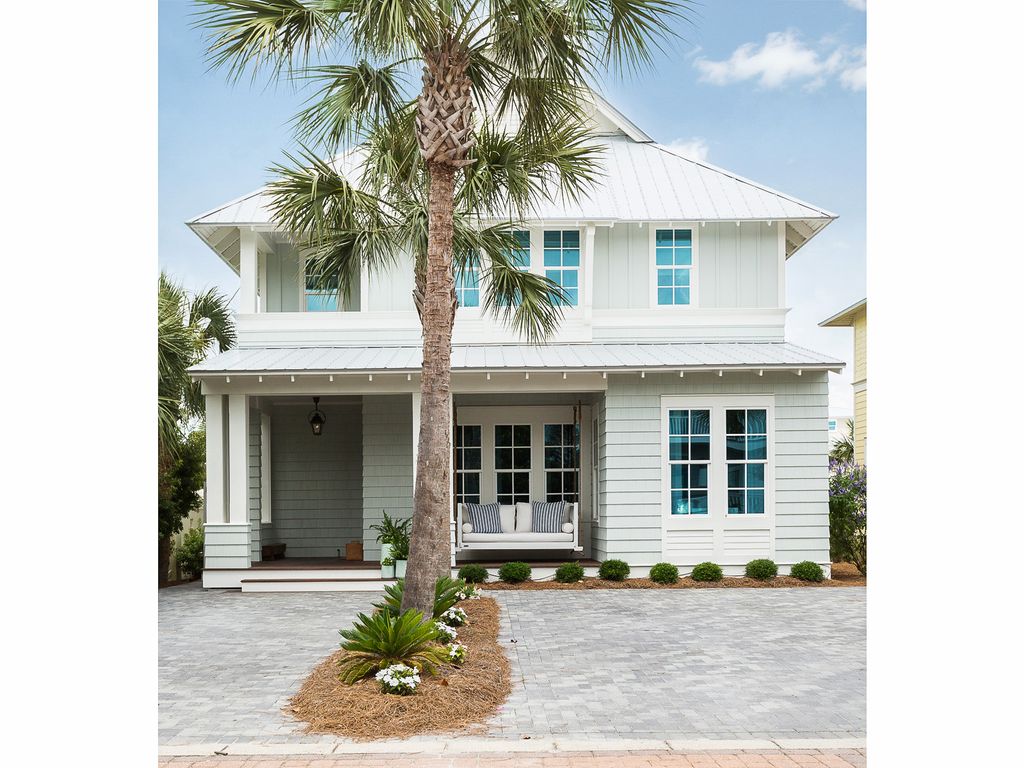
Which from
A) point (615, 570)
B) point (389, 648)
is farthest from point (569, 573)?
point (389, 648)

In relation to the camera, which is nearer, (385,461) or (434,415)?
(434,415)

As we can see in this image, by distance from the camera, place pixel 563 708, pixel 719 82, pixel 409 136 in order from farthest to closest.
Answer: pixel 719 82
pixel 409 136
pixel 563 708

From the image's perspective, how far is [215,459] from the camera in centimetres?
1350

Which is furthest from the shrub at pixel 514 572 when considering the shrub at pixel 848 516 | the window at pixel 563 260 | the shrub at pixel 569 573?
the shrub at pixel 848 516

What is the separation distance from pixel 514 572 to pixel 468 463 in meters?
2.95

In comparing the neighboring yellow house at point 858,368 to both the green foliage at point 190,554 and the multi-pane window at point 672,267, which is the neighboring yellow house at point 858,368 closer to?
the multi-pane window at point 672,267

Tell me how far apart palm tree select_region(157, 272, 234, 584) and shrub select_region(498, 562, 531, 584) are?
4971mm

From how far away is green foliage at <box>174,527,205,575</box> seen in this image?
16008mm

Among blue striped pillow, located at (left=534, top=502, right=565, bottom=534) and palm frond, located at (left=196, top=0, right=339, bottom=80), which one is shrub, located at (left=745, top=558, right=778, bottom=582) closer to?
blue striped pillow, located at (left=534, top=502, right=565, bottom=534)

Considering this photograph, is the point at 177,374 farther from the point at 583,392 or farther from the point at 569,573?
the point at 569,573

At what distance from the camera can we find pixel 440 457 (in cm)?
772

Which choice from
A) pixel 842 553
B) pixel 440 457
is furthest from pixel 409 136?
pixel 842 553
